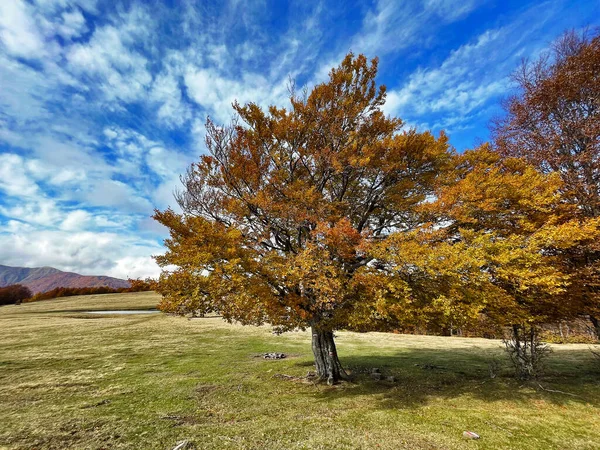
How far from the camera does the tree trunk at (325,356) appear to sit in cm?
1448

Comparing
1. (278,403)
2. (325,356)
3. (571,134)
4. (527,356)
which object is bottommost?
(278,403)

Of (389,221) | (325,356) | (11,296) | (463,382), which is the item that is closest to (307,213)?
(389,221)

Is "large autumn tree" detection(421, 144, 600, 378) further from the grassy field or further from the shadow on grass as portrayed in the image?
the grassy field

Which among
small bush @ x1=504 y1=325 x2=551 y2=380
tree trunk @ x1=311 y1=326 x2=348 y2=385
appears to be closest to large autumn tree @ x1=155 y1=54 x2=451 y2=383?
tree trunk @ x1=311 y1=326 x2=348 y2=385

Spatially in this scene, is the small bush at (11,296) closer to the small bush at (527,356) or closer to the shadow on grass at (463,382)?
the shadow on grass at (463,382)

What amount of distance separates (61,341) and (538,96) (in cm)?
3908

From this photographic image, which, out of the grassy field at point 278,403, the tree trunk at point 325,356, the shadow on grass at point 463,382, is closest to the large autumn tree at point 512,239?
the shadow on grass at point 463,382

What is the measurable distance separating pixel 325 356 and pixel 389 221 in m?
7.59

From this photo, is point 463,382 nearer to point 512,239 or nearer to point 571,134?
point 512,239

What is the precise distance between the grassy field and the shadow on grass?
61 mm

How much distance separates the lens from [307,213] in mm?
13016

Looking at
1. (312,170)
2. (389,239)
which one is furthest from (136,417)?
(312,170)

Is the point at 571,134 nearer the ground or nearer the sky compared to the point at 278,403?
nearer the sky

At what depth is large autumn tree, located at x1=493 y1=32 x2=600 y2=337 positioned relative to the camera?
1267cm
